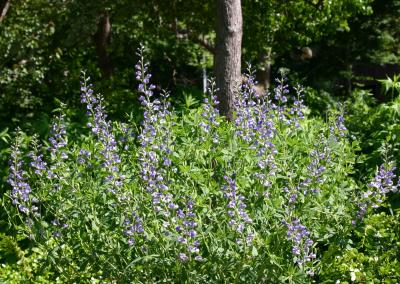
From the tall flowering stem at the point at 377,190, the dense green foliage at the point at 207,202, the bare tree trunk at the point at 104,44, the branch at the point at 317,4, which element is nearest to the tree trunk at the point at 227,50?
the dense green foliage at the point at 207,202

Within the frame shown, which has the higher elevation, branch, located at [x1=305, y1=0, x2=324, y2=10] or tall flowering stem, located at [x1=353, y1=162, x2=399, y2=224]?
branch, located at [x1=305, y1=0, x2=324, y2=10]

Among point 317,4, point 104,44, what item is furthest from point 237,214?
point 104,44

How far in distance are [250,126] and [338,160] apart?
0.83 metres

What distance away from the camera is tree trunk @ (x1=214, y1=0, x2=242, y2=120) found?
710cm

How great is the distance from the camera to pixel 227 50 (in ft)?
23.7

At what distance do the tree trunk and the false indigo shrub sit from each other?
2.31 m

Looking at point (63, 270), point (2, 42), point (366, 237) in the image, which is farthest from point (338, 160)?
point (2, 42)

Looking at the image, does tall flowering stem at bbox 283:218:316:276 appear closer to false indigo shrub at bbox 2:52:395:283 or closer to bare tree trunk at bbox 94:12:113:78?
false indigo shrub at bbox 2:52:395:283

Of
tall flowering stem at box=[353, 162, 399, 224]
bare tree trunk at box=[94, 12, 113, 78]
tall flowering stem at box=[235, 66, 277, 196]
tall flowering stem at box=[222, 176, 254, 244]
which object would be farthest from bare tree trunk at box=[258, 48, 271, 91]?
tall flowering stem at box=[222, 176, 254, 244]

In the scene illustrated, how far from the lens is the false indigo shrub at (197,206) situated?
12.7 ft

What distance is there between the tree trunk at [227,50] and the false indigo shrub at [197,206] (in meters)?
2.31

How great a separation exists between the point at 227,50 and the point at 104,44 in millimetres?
5617

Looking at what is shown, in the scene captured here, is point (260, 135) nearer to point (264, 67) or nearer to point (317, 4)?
point (317, 4)

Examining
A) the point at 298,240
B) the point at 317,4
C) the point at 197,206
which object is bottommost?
the point at 298,240
